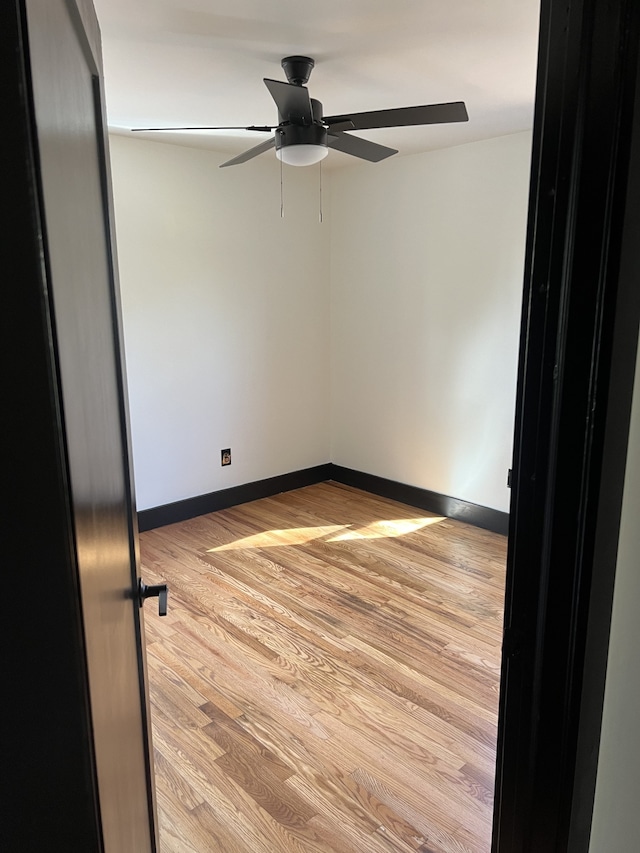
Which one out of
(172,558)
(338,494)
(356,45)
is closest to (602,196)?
(356,45)

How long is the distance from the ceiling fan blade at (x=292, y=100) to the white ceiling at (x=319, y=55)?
184 millimetres

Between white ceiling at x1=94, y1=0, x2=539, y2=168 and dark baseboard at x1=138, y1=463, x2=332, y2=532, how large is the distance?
221 cm

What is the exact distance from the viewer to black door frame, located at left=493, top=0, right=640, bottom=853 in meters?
0.79

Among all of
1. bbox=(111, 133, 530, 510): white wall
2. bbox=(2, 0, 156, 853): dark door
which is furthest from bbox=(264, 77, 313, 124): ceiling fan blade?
bbox=(111, 133, 530, 510): white wall

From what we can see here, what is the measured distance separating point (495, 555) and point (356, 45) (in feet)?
8.54

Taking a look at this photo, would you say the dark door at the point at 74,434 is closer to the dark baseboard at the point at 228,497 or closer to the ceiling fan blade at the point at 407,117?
the ceiling fan blade at the point at 407,117

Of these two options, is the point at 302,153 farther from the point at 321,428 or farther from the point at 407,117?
the point at 321,428

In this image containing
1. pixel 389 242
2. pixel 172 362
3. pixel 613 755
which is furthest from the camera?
pixel 389 242

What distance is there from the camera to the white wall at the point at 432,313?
354 centimetres

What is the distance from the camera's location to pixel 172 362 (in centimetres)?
379

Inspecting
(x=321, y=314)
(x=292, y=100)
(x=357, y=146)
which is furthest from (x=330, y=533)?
(x=292, y=100)

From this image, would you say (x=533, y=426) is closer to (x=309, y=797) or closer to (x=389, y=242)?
(x=309, y=797)

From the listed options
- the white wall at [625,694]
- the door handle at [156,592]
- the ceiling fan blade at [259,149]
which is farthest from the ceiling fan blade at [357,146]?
the white wall at [625,694]

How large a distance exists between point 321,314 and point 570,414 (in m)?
3.80
